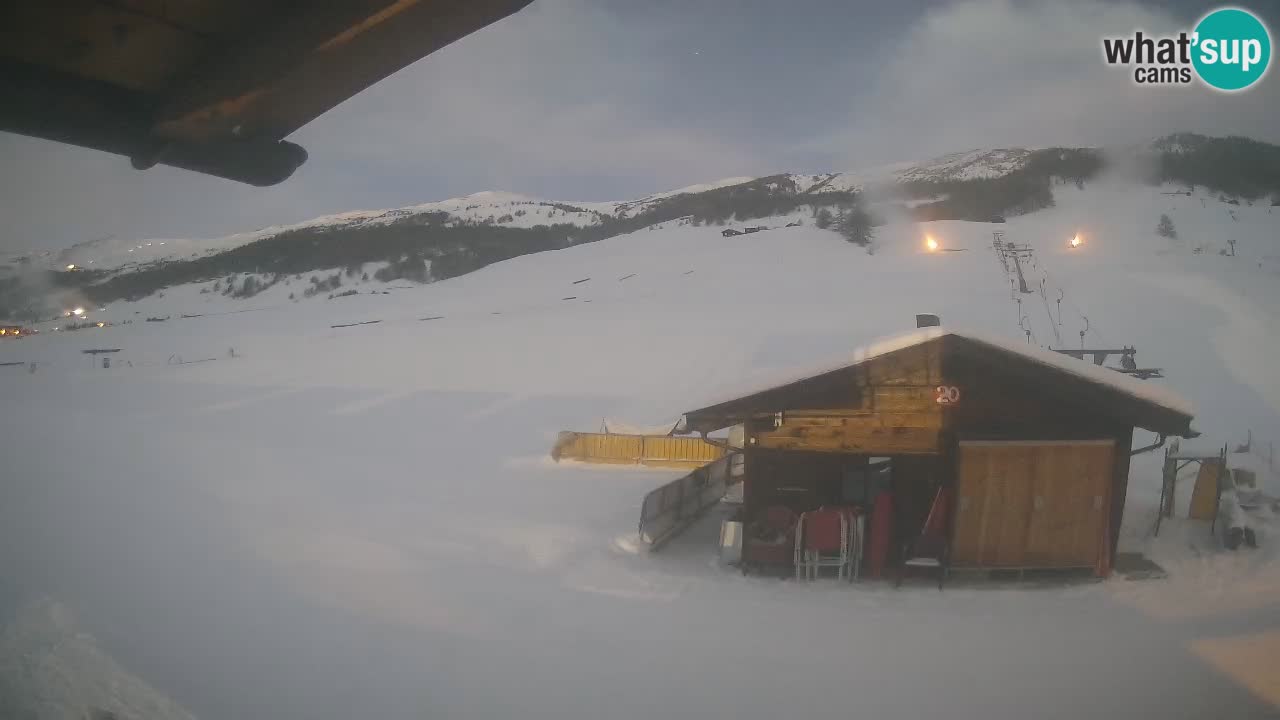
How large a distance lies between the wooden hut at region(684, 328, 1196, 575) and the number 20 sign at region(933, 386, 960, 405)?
0.01m

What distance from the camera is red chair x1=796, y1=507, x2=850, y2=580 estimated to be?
1012 centimetres

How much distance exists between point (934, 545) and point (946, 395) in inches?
86.8

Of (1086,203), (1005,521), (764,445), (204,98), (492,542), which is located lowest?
(492,542)

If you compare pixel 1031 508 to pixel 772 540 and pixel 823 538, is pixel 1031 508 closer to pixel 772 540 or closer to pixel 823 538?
pixel 823 538

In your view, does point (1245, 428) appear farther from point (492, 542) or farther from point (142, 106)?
point (142, 106)

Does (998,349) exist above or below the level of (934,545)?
above

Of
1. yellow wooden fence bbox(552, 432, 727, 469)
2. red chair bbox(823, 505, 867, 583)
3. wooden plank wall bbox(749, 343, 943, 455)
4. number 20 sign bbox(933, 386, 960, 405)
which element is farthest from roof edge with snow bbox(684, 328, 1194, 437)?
yellow wooden fence bbox(552, 432, 727, 469)

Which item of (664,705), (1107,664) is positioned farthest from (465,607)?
(1107,664)

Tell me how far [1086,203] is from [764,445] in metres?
57.3

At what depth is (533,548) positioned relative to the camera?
11.6 metres

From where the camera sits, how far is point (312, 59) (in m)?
1.69

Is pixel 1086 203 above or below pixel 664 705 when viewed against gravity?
above

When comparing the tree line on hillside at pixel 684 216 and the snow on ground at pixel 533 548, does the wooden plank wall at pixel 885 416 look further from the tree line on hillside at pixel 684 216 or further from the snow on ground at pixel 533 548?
the tree line on hillside at pixel 684 216

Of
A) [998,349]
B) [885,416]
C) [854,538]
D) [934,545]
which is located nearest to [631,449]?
[854,538]
